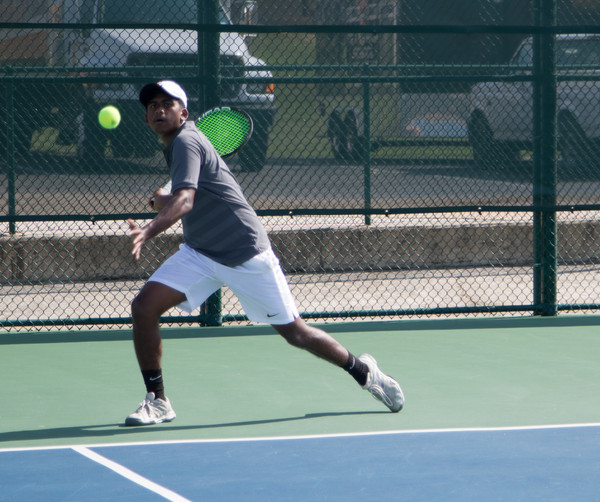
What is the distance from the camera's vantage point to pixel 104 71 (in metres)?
8.22

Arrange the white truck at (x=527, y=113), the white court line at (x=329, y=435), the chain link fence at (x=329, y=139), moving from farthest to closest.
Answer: the white truck at (x=527, y=113) → the chain link fence at (x=329, y=139) → the white court line at (x=329, y=435)

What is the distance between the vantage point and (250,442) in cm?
500

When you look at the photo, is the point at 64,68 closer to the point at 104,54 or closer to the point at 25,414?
the point at 104,54

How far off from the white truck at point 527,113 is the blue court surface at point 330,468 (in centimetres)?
427

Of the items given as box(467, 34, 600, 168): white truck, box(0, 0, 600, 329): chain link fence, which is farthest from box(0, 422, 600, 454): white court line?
box(467, 34, 600, 168): white truck

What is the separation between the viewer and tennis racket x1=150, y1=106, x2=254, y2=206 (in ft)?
19.4

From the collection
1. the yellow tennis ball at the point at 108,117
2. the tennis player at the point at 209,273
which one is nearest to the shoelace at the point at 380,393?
the tennis player at the point at 209,273

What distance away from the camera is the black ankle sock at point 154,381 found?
5.36 m

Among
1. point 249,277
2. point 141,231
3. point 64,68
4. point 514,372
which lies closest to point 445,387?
point 514,372

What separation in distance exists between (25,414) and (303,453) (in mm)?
1631

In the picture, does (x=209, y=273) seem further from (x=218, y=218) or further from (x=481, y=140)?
(x=481, y=140)

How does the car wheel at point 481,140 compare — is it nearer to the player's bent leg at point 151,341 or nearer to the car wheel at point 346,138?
the car wheel at point 346,138

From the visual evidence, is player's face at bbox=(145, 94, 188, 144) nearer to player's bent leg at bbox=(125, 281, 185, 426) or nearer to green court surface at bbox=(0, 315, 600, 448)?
player's bent leg at bbox=(125, 281, 185, 426)

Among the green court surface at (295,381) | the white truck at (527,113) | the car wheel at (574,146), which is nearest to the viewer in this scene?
the green court surface at (295,381)
